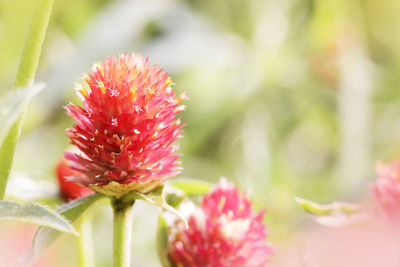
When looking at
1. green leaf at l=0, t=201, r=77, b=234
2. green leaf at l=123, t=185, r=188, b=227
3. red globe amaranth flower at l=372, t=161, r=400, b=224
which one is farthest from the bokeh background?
green leaf at l=0, t=201, r=77, b=234

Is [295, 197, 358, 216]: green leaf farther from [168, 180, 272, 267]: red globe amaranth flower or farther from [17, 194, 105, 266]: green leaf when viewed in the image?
[17, 194, 105, 266]: green leaf

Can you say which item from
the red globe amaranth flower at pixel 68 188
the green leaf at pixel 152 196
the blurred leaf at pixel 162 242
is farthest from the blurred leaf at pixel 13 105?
the red globe amaranth flower at pixel 68 188

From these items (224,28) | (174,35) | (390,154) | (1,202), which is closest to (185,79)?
(174,35)

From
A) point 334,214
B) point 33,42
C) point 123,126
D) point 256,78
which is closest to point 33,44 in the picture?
point 33,42

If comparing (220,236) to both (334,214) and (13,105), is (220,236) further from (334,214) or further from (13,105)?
(13,105)

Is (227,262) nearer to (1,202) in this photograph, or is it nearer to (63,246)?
(1,202)

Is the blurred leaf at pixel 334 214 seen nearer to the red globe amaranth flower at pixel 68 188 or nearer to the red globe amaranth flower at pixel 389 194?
the red globe amaranth flower at pixel 389 194
